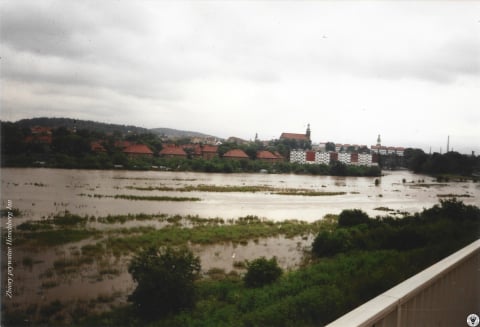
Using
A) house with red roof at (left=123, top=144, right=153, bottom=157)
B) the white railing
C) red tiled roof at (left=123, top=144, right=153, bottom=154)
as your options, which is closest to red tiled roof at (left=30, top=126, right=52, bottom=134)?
house with red roof at (left=123, top=144, right=153, bottom=157)

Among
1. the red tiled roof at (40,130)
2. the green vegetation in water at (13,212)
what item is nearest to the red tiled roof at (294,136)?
the red tiled roof at (40,130)

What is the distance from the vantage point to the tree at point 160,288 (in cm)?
888

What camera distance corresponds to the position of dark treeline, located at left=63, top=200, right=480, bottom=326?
7.48 meters

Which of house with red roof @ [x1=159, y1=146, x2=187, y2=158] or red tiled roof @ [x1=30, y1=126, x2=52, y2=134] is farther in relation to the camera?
house with red roof @ [x1=159, y1=146, x2=187, y2=158]

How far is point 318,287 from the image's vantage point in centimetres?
930

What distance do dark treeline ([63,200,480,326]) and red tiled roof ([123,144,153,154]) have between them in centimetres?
5577

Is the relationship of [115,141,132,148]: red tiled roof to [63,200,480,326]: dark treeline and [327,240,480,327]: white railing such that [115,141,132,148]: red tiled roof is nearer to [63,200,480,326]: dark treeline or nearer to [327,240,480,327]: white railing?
[63,200,480,326]: dark treeline

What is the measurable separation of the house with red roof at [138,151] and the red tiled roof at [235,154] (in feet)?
57.8

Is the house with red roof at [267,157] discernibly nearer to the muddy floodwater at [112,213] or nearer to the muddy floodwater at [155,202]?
the muddy floodwater at [112,213]

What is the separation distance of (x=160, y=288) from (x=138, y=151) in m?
62.0

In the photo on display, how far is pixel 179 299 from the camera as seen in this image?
29.7 ft

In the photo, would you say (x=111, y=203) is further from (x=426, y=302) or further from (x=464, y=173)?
(x=464, y=173)

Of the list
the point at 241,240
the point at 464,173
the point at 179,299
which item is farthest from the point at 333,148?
the point at 179,299

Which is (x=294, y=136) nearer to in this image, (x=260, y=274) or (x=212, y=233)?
(x=212, y=233)
